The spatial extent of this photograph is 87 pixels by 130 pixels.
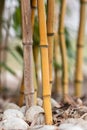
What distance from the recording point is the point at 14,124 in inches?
40.6

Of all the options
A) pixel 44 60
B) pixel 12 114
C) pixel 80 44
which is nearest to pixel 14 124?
pixel 12 114

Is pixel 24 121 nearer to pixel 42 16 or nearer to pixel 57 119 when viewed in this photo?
pixel 57 119

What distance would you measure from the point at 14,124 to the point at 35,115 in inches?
3.6

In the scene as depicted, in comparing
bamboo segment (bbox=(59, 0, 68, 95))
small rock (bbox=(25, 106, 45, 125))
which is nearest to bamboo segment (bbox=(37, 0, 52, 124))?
small rock (bbox=(25, 106, 45, 125))

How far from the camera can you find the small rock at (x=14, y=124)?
1.03m

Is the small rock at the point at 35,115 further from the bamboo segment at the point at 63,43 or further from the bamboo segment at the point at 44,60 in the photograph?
the bamboo segment at the point at 63,43

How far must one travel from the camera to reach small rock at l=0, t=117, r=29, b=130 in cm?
103

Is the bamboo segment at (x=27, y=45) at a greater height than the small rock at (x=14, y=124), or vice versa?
the bamboo segment at (x=27, y=45)

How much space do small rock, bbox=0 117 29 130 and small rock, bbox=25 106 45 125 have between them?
0.19ft

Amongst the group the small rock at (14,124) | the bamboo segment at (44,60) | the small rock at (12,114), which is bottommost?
the small rock at (14,124)

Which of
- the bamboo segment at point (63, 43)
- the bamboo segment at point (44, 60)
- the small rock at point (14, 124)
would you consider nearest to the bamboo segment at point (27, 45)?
the bamboo segment at point (44, 60)

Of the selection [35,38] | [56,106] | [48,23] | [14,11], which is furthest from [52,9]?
[14,11]

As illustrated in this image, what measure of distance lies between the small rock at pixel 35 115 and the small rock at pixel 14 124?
0.06m

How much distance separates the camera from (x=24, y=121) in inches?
42.3
